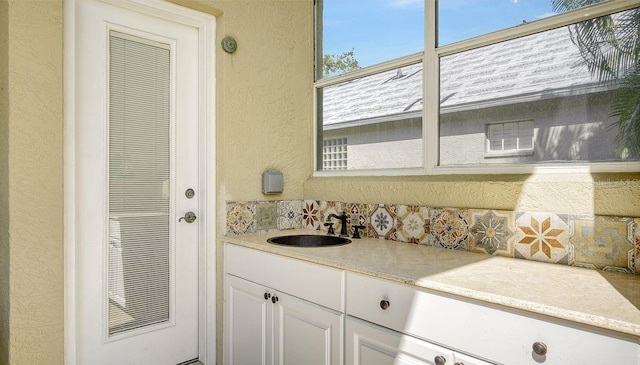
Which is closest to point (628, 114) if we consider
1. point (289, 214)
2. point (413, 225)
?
point (413, 225)

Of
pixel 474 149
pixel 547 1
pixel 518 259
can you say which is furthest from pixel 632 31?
pixel 518 259

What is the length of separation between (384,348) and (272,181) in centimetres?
132

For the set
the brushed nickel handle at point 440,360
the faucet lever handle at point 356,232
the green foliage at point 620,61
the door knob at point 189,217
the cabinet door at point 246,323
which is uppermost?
the green foliage at point 620,61

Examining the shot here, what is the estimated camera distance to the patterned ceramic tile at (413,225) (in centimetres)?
203

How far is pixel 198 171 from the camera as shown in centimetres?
236

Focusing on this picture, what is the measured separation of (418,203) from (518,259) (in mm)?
567

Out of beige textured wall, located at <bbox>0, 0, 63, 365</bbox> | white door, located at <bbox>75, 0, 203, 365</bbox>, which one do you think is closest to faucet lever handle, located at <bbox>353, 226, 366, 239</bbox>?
white door, located at <bbox>75, 0, 203, 365</bbox>

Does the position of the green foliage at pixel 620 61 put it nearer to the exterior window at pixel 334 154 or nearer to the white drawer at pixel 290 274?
the white drawer at pixel 290 274

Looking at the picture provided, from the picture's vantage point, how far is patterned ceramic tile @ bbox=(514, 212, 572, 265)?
5.23ft

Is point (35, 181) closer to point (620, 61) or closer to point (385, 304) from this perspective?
point (385, 304)

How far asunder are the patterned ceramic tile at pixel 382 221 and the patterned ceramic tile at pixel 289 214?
579mm

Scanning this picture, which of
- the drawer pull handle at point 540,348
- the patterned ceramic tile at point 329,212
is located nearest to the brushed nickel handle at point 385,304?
the drawer pull handle at point 540,348

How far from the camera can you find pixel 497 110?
6.20 feet

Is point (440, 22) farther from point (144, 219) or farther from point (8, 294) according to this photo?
point (8, 294)
